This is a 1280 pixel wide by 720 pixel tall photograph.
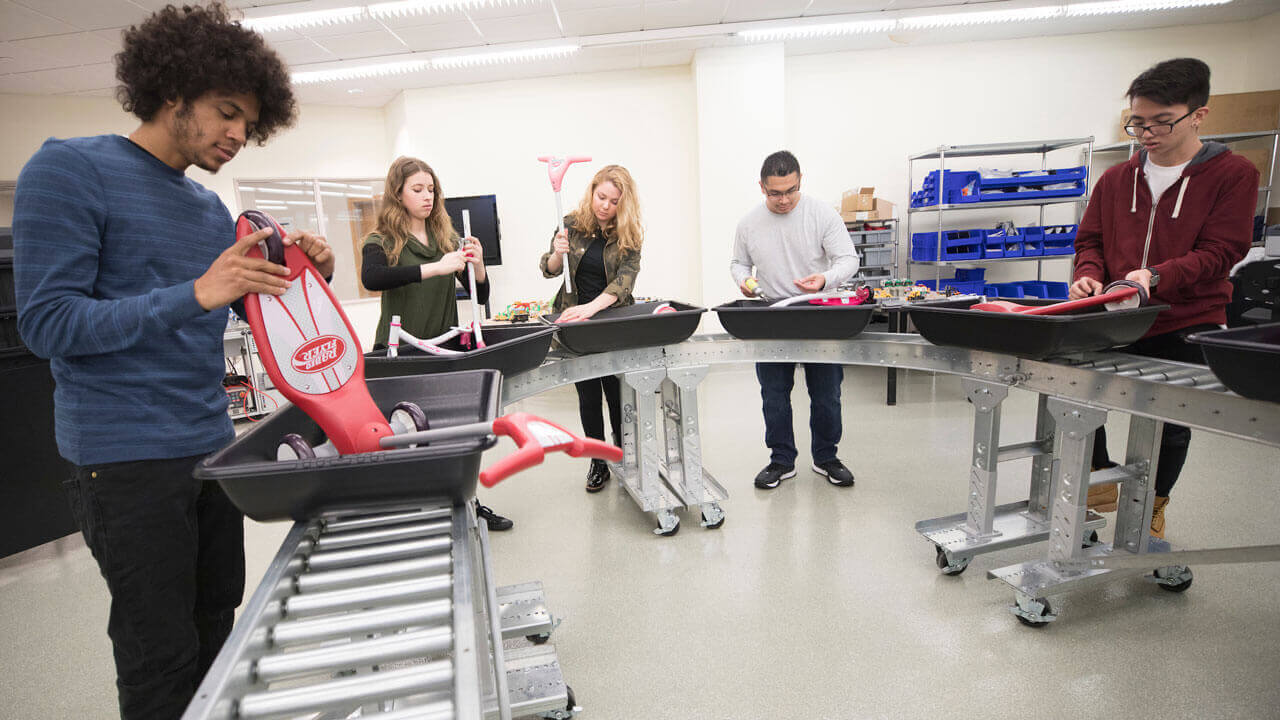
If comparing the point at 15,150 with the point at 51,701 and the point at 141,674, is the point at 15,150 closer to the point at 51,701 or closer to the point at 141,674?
the point at 51,701

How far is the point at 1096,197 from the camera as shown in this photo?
203 cm

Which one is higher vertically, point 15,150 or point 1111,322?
point 15,150

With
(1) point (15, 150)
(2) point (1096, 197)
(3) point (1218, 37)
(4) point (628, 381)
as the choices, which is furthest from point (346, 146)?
(3) point (1218, 37)

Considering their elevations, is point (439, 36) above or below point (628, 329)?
above

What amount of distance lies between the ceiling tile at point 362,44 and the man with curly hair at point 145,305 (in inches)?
167

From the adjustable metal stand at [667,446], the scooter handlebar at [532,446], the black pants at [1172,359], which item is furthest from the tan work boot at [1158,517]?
the scooter handlebar at [532,446]

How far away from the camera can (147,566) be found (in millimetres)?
975

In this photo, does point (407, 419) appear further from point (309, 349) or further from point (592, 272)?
point (592, 272)

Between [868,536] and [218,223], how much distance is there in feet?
7.38

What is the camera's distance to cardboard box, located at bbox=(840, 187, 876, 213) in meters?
5.23

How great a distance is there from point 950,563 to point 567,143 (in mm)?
5144

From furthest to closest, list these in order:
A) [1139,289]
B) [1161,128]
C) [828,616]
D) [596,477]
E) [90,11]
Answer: [90,11]
[596,477]
[828,616]
[1161,128]
[1139,289]

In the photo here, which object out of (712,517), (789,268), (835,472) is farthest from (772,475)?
(789,268)

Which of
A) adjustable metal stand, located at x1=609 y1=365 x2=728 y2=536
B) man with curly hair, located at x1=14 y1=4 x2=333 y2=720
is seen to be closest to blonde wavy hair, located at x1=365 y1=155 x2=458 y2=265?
adjustable metal stand, located at x1=609 y1=365 x2=728 y2=536
